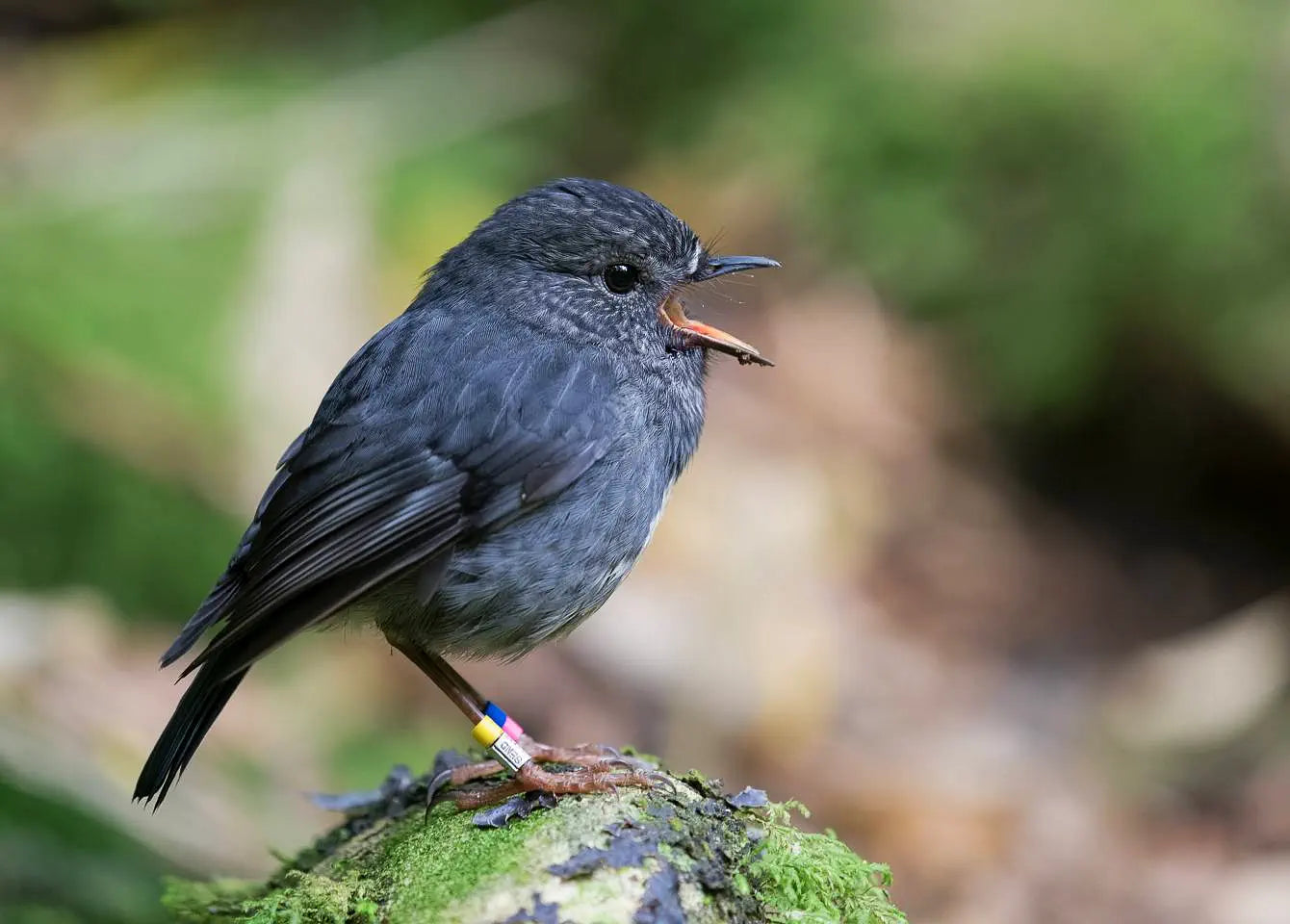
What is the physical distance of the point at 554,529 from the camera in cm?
314

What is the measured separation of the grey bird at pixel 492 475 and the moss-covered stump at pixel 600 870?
151mm

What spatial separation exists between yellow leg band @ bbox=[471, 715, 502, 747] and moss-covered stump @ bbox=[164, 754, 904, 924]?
0.52ft

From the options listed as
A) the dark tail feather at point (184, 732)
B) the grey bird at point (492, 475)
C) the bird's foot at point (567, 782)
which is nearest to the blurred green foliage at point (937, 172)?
the grey bird at point (492, 475)

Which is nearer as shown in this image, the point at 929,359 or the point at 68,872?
the point at 68,872

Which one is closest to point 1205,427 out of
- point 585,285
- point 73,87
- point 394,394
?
point 585,285

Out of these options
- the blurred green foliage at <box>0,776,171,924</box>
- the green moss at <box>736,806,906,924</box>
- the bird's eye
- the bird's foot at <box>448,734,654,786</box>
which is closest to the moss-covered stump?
the green moss at <box>736,806,906,924</box>

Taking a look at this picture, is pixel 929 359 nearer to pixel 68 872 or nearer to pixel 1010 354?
pixel 1010 354

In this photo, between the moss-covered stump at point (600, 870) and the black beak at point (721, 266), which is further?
the black beak at point (721, 266)

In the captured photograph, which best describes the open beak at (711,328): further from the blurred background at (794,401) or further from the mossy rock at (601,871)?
the mossy rock at (601,871)

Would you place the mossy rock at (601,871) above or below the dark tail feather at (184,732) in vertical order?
below

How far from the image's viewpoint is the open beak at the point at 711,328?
3.57m

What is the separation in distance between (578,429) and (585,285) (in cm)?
52

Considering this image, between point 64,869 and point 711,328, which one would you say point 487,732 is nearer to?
point 64,869

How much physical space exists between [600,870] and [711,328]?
5.50 feet
